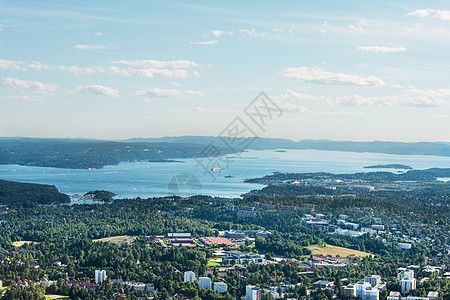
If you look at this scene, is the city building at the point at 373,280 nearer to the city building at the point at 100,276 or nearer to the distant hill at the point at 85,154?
the city building at the point at 100,276

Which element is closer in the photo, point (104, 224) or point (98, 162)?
point (104, 224)

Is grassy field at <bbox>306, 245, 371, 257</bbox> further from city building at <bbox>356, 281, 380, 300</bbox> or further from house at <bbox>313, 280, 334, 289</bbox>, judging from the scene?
city building at <bbox>356, 281, 380, 300</bbox>

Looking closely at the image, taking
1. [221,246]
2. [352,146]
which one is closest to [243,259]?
[221,246]

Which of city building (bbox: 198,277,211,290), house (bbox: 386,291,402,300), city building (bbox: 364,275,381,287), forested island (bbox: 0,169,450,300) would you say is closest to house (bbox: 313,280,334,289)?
forested island (bbox: 0,169,450,300)

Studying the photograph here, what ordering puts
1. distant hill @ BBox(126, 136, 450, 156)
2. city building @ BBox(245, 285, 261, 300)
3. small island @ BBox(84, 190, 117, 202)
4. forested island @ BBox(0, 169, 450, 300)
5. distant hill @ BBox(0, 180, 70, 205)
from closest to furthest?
city building @ BBox(245, 285, 261, 300), forested island @ BBox(0, 169, 450, 300), distant hill @ BBox(0, 180, 70, 205), small island @ BBox(84, 190, 117, 202), distant hill @ BBox(126, 136, 450, 156)

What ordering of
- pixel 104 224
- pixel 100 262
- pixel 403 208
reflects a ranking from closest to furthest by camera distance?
pixel 100 262
pixel 104 224
pixel 403 208

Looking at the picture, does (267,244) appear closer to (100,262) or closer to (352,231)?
(352,231)

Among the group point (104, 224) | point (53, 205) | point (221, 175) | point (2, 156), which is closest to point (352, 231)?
point (104, 224)
